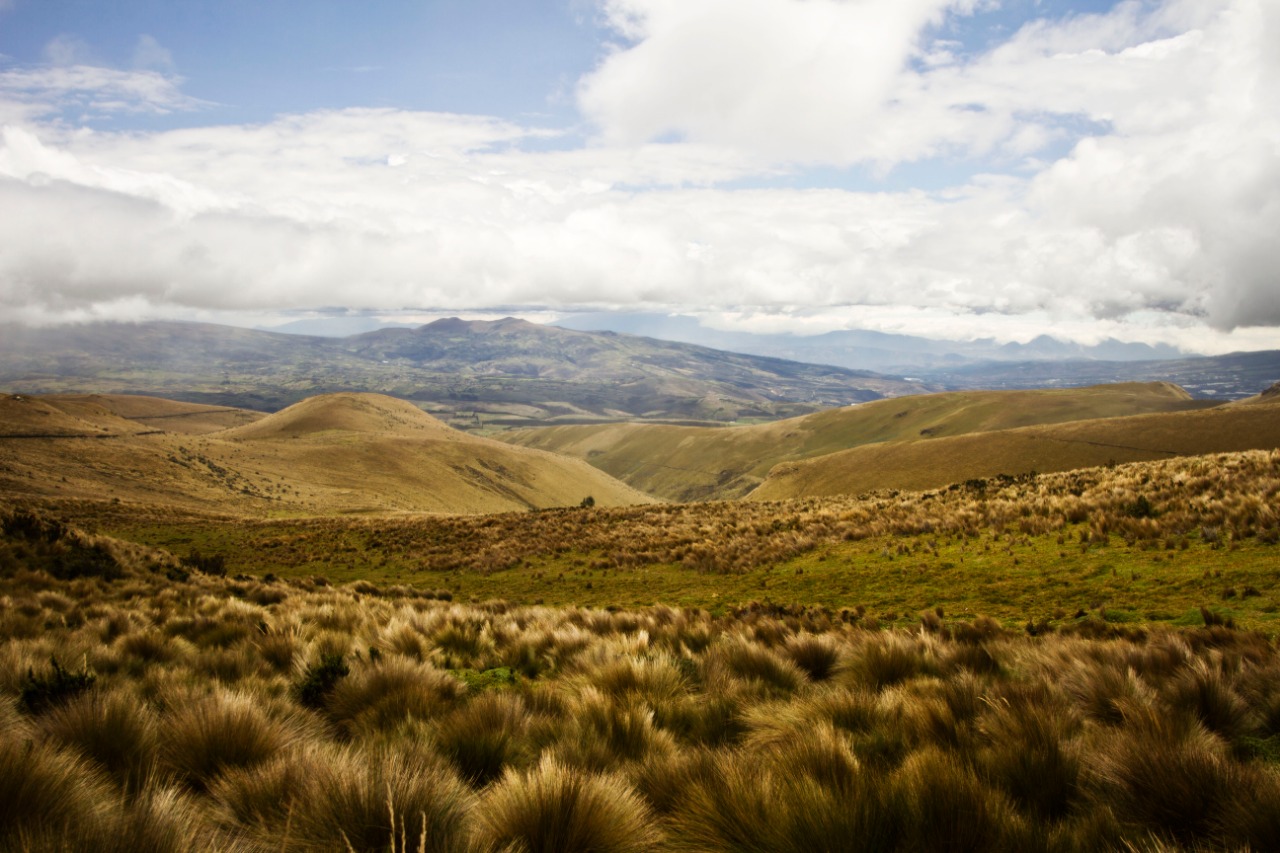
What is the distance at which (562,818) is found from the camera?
270 centimetres

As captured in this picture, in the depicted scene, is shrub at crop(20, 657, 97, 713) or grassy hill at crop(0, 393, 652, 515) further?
grassy hill at crop(0, 393, 652, 515)

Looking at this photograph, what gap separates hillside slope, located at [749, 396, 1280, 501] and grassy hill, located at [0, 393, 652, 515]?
158 feet

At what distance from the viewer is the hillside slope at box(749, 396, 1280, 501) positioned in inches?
2830

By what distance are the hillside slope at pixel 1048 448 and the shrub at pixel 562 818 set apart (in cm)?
7166

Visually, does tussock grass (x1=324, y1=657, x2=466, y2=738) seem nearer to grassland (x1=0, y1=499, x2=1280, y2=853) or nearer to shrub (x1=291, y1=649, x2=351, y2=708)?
grassland (x1=0, y1=499, x2=1280, y2=853)

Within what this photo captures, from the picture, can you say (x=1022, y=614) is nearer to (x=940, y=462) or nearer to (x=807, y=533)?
(x=807, y=533)

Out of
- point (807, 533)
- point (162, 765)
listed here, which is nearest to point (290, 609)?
point (162, 765)

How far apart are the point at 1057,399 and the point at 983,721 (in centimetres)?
17663

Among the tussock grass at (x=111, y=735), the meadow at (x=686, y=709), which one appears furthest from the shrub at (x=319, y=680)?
the tussock grass at (x=111, y=735)

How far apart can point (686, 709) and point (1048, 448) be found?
91.9 meters

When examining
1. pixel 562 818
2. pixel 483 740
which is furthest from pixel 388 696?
pixel 562 818

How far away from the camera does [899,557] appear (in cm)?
1535

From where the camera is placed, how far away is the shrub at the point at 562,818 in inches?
103

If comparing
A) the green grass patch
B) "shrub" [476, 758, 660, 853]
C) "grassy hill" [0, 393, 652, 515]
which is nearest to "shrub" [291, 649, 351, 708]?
"shrub" [476, 758, 660, 853]
